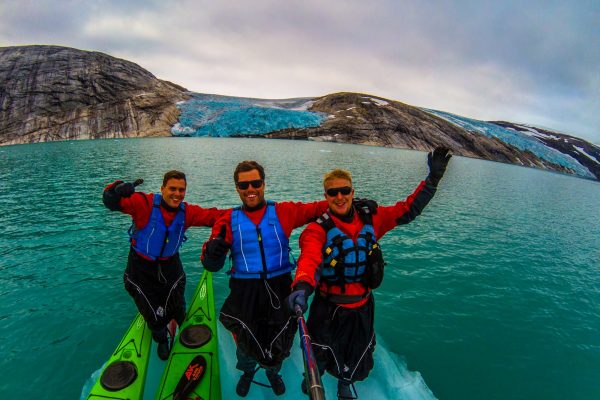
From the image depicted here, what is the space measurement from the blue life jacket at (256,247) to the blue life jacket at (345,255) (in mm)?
701

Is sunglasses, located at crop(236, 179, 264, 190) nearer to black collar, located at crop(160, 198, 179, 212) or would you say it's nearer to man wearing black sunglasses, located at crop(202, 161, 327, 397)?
man wearing black sunglasses, located at crop(202, 161, 327, 397)

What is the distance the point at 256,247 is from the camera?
4230 mm

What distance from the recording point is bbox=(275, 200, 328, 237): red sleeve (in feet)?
14.6

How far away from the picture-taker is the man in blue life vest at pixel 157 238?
4938mm

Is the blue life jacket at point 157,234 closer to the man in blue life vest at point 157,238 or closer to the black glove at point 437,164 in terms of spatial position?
the man in blue life vest at point 157,238

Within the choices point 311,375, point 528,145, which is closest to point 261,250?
point 311,375

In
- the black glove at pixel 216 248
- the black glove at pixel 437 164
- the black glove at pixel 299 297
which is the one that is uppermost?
the black glove at pixel 437 164

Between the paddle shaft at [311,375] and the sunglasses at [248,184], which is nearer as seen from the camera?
the paddle shaft at [311,375]

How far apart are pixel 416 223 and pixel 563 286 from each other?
6.66 meters

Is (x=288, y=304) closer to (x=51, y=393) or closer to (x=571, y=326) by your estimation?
(x=51, y=393)

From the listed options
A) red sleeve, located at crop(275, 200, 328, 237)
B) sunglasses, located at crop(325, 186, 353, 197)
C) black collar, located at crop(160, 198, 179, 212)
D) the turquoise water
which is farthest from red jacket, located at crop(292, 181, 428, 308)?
black collar, located at crop(160, 198, 179, 212)

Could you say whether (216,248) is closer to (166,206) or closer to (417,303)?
(166,206)

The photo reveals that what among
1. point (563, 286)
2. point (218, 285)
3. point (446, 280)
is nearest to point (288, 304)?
point (218, 285)

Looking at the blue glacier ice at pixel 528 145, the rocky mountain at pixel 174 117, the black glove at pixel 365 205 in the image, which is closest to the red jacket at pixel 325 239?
the black glove at pixel 365 205
